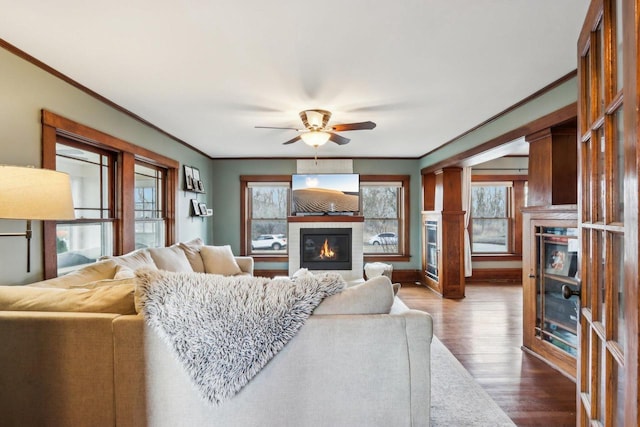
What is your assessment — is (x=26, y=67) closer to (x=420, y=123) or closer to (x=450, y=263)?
(x=420, y=123)

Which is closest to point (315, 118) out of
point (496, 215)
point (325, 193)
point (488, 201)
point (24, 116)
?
point (24, 116)

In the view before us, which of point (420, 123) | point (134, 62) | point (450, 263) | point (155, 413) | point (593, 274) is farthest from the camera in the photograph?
point (450, 263)

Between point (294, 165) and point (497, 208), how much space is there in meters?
4.02

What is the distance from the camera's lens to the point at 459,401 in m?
2.29

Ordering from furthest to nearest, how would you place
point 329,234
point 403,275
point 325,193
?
point 403,275 → point 325,193 → point 329,234

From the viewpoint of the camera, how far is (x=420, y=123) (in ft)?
12.8

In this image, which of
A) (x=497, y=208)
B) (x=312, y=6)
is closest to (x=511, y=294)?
(x=497, y=208)

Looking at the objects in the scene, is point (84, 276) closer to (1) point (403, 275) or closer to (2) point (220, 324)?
(2) point (220, 324)

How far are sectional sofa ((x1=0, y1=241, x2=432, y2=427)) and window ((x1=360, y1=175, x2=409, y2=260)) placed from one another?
4.78 metres

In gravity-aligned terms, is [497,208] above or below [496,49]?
below

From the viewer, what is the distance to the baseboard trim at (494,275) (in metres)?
6.26

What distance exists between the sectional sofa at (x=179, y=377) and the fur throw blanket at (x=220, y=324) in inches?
2.5

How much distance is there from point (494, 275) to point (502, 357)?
366 cm

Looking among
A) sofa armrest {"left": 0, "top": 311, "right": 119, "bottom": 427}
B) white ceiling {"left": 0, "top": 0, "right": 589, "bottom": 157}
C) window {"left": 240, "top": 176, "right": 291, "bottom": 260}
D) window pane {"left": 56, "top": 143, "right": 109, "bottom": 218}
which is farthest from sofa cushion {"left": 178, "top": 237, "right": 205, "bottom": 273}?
sofa armrest {"left": 0, "top": 311, "right": 119, "bottom": 427}
